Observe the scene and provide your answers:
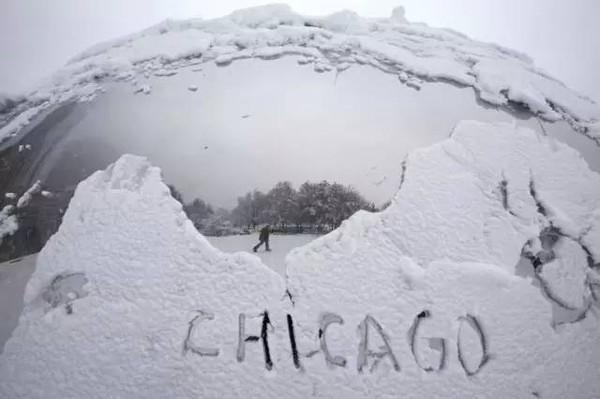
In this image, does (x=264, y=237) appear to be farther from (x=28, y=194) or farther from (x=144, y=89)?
(x=28, y=194)

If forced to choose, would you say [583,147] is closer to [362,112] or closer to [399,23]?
[362,112]

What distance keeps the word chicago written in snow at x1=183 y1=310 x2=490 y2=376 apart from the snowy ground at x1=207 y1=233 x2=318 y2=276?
238 mm

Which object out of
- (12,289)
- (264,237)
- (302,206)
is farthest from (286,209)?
(12,289)

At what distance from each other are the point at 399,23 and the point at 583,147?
164cm

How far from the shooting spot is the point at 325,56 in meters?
2.38

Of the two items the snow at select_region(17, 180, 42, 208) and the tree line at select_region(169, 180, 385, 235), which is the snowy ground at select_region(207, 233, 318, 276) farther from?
the snow at select_region(17, 180, 42, 208)

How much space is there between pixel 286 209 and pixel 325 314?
0.56 metres

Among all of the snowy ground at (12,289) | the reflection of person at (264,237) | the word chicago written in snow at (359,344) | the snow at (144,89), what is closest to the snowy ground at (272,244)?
the reflection of person at (264,237)

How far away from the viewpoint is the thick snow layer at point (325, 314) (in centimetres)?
167

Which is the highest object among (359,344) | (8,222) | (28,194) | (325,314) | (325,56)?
(325,56)

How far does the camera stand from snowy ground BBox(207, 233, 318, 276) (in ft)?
5.72

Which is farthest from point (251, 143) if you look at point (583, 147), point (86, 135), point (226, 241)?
point (583, 147)

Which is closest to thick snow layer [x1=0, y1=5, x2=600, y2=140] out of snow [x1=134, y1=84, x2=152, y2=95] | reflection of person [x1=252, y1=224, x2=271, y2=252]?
snow [x1=134, y1=84, x2=152, y2=95]

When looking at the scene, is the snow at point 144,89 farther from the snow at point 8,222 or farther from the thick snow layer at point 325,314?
the snow at point 8,222
